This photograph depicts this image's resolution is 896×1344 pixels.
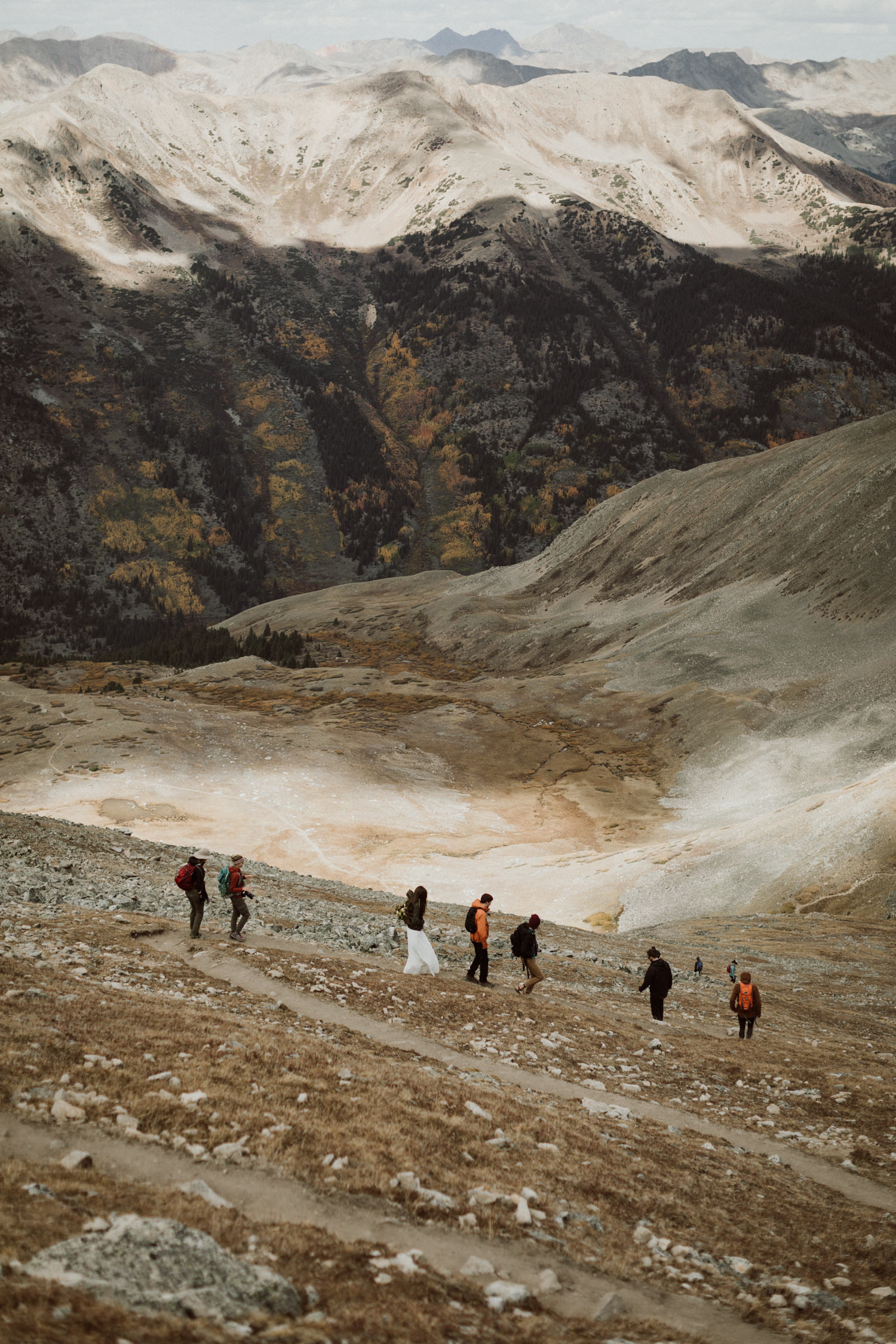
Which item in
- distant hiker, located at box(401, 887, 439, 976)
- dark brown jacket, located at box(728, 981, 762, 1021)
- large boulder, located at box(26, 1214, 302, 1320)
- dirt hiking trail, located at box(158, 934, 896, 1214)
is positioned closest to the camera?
large boulder, located at box(26, 1214, 302, 1320)

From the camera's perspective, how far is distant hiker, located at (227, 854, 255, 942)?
62.1ft

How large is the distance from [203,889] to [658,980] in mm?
10662

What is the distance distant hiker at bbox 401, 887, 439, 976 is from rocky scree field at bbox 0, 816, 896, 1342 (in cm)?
45

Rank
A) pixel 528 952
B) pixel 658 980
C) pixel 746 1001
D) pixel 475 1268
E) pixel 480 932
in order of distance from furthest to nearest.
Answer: pixel 528 952 → pixel 480 932 → pixel 658 980 → pixel 746 1001 → pixel 475 1268

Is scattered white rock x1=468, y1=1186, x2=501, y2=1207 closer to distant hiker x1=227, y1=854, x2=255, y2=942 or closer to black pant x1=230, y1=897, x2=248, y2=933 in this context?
distant hiker x1=227, y1=854, x2=255, y2=942

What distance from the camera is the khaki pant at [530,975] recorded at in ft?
59.9

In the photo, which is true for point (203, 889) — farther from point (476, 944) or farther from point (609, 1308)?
point (609, 1308)

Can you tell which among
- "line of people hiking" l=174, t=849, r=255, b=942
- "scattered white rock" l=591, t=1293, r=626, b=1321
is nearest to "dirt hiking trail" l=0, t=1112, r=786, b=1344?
"scattered white rock" l=591, t=1293, r=626, b=1321

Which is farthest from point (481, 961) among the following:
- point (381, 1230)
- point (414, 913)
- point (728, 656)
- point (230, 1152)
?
point (728, 656)

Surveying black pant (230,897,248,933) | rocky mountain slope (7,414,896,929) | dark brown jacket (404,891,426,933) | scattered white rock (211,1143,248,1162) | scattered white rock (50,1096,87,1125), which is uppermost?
rocky mountain slope (7,414,896,929)

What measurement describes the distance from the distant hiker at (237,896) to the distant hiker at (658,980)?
31.3 ft

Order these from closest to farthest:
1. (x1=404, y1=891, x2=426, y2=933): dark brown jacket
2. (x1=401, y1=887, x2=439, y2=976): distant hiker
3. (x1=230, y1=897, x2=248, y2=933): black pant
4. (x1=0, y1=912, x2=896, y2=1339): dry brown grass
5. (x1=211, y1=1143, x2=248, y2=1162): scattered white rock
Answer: (x1=211, y1=1143, x2=248, y2=1162): scattered white rock
(x1=0, y1=912, x2=896, y2=1339): dry brown grass
(x1=404, y1=891, x2=426, y2=933): dark brown jacket
(x1=401, y1=887, x2=439, y2=976): distant hiker
(x1=230, y1=897, x2=248, y2=933): black pant

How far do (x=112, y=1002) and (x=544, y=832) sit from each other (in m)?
38.9

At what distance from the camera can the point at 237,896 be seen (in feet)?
62.5
